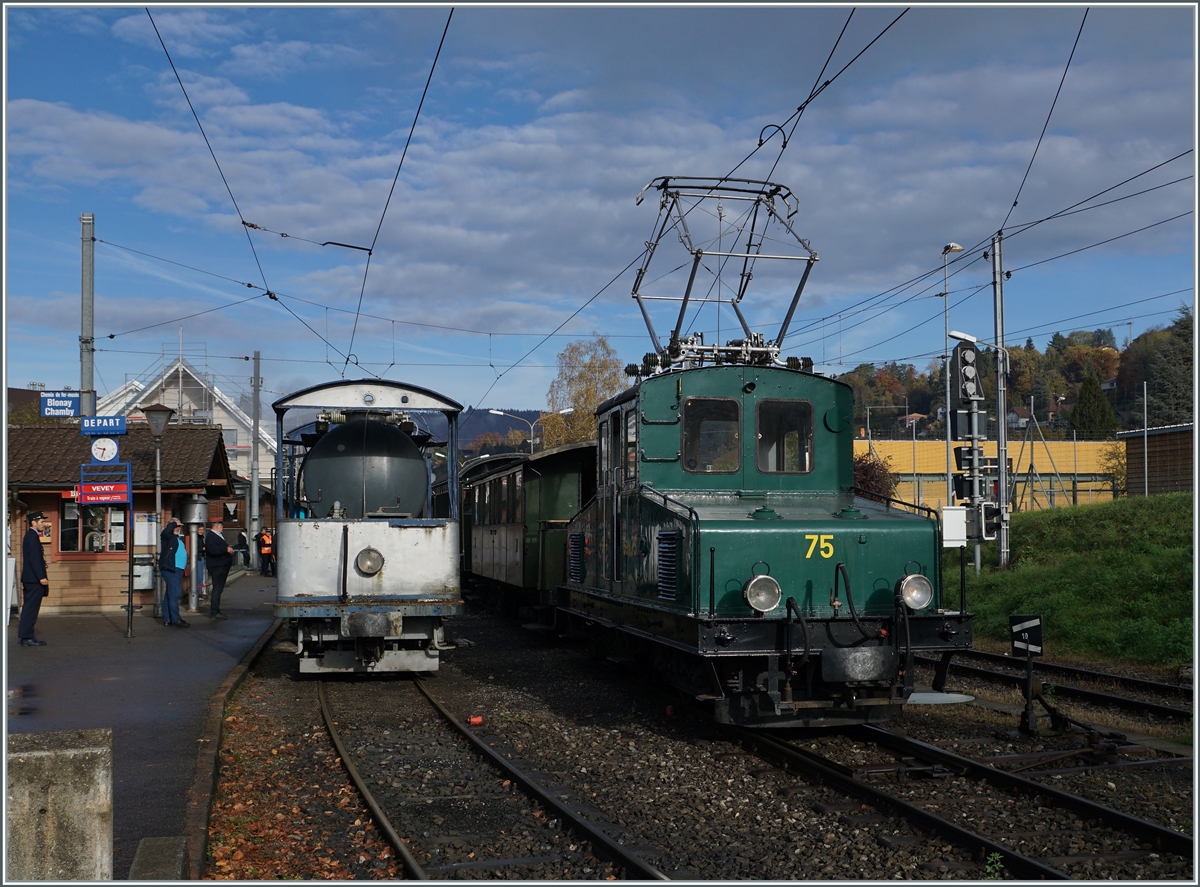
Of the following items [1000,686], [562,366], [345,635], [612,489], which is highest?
[562,366]

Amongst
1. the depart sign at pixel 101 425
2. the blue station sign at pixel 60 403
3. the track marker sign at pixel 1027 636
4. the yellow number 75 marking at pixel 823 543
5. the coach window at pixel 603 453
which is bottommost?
the track marker sign at pixel 1027 636

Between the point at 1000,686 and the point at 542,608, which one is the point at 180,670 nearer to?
the point at 542,608

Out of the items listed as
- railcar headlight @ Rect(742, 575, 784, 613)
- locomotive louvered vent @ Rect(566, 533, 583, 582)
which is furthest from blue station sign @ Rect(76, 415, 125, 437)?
railcar headlight @ Rect(742, 575, 784, 613)

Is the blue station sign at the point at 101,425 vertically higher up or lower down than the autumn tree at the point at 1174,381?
lower down

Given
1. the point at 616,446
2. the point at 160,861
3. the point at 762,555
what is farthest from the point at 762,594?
the point at 160,861

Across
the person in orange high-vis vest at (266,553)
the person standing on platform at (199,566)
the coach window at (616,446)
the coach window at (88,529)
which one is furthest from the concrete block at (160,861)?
the person in orange high-vis vest at (266,553)

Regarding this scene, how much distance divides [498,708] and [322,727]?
6.10 ft

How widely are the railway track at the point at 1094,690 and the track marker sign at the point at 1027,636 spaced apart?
1.00 feet

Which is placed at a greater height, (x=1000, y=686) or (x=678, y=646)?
(x=678, y=646)

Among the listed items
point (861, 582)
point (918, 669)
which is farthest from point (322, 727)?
point (918, 669)

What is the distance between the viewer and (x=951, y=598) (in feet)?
64.4

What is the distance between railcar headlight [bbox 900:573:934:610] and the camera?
8.45m

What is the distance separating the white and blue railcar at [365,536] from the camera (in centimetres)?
1195

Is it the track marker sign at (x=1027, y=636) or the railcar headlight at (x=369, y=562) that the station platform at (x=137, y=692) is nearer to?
the railcar headlight at (x=369, y=562)
